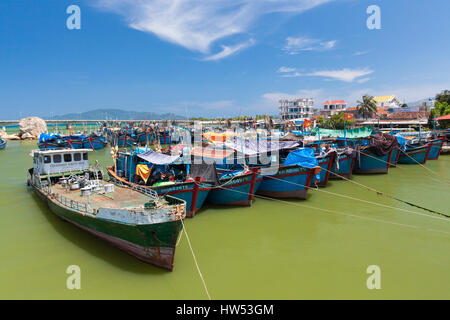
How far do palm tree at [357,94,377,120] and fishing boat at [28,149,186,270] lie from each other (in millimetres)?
60704

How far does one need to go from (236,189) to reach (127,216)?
286 inches

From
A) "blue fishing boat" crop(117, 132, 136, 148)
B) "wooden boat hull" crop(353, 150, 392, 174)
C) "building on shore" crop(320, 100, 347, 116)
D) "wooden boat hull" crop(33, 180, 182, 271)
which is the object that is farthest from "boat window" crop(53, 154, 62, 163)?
"building on shore" crop(320, 100, 347, 116)

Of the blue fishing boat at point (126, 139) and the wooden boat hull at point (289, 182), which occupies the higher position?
the blue fishing boat at point (126, 139)

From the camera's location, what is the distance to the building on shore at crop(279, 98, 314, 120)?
79.1 m

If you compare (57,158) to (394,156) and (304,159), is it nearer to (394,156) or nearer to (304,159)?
(304,159)

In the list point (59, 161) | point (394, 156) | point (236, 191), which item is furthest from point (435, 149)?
point (59, 161)

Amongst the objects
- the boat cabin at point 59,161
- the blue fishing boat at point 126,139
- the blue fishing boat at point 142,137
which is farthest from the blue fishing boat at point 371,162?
the blue fishing boat at point 126,139

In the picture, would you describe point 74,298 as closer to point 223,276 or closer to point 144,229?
point 144,229

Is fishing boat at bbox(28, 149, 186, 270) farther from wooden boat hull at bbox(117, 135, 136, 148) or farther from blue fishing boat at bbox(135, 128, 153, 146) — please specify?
blue fishing boat at bbox(135, 128, 153, 146)

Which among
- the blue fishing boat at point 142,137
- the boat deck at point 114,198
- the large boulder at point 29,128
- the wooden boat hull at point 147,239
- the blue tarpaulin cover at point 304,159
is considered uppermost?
the large boulder at point 29,128

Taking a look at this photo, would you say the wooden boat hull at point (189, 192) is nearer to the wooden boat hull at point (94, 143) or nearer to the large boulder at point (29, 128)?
the wooden boat hull at point (94, 143)

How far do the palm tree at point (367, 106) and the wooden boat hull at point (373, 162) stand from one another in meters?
41.4

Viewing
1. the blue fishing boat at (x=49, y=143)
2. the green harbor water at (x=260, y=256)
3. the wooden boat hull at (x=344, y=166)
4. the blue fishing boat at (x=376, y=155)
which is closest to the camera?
the green harbor water at (x=260, y=256)

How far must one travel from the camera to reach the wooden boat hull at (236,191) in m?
14.5
